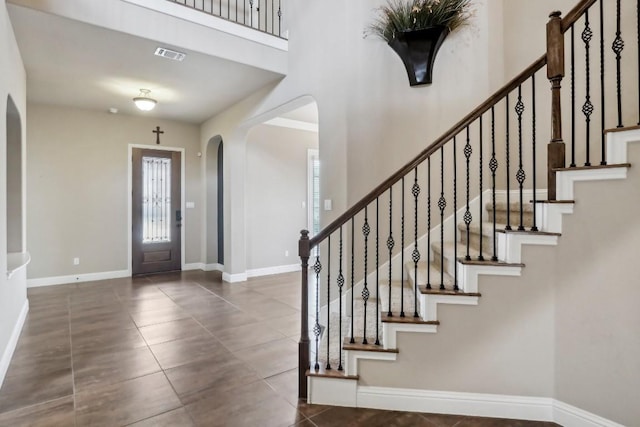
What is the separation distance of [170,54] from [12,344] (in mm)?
3157

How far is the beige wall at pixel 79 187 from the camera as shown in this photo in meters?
5.30

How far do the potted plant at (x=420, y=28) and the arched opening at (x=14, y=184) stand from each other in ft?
13.4

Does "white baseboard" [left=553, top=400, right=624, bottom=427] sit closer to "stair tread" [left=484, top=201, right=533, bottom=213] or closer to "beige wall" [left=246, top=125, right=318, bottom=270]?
"stair tread" [left=484, top=201, right=533, bottom=213]

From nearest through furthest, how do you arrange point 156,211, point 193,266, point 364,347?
1. point 364,347
2. point 156,211
3. point 193,266

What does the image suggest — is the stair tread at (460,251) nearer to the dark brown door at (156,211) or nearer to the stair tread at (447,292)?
the stair tread at (447,292)

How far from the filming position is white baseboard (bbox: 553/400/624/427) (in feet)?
5.90

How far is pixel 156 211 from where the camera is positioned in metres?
6.34

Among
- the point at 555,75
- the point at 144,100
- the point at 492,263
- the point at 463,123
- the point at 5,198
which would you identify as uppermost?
the point at 144,100

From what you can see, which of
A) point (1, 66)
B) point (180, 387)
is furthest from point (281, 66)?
point (180, 387)

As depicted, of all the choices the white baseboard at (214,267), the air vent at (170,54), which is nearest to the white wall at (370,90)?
the air vent at (170,54)

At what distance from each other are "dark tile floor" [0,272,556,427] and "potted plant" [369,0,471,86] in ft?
9.31

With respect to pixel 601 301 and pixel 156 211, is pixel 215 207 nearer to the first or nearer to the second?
pixel 156 211

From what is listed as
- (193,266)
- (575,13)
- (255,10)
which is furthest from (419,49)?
(193,266)

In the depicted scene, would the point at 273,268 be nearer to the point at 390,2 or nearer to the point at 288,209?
the point at 288,209
